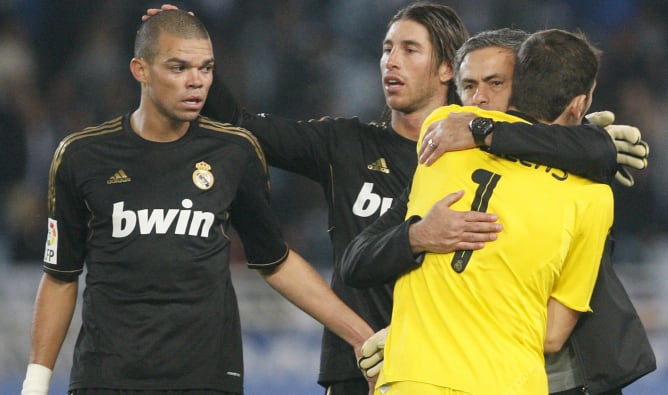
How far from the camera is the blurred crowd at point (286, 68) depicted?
9750 millimetres

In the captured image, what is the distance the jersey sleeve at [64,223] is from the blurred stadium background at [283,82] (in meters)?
4.64

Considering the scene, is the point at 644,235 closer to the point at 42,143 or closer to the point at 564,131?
the point at 42,143

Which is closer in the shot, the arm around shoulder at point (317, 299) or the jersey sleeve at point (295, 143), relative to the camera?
the arm around shoulder at point (317, 299)

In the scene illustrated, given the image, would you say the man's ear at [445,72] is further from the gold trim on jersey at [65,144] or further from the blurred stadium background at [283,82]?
the blurred stadium background at [283,82]

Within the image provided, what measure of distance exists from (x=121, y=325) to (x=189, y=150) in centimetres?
63

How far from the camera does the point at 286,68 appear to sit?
1071 centimetres

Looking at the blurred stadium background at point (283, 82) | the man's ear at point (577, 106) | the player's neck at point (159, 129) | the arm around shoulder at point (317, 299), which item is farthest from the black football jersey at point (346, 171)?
the blurred stadium background at point (283, 82)

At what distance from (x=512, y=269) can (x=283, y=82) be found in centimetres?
766

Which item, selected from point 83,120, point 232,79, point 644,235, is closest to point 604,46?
point 644,235

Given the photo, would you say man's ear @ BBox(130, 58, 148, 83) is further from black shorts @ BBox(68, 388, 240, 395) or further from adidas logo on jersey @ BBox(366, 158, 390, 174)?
black shorts @ BBox(68, 388, 240, 395)

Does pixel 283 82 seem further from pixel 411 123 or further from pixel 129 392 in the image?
pixel 129 392

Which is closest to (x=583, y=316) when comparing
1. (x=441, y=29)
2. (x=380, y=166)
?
(x=380, y=166)

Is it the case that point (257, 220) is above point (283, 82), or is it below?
below

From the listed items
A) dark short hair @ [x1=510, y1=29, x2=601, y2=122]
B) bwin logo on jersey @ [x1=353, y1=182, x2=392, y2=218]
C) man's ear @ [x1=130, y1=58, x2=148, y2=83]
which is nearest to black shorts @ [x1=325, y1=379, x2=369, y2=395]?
bwin logo on jersey @ [x1=353, y1=182, x2=392, y2=218]
